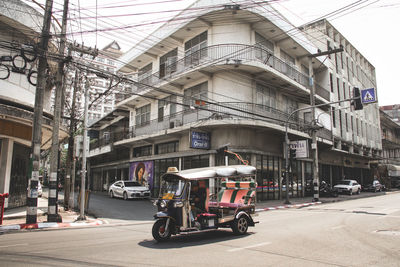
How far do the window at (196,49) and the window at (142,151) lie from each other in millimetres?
9566

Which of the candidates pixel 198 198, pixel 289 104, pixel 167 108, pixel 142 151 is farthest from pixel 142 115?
pixel 198 198

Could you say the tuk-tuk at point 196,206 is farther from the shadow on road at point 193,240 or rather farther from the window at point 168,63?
the window at point 168,63

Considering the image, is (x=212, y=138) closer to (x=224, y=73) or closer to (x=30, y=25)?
(x=224, y=73)

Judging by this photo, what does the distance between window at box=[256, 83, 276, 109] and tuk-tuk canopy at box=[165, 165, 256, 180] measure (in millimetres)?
12357

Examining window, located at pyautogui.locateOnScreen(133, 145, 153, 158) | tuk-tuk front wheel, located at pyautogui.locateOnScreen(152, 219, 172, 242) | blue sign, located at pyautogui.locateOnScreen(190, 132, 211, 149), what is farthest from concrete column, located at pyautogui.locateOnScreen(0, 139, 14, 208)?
window, located at pyautogui.locateOnScreen(133, 145, 153, 158)

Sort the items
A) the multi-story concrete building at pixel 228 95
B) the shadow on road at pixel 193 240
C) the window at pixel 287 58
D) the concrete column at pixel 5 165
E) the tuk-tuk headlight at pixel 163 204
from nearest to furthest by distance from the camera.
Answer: the shadow on road at pixel 193 240, the tuk-tuk headlight at pixel 163 204, the concrete column at pixel 5 165, the multi-story concrete building at pixel 228 95, the window at pixel 287 58

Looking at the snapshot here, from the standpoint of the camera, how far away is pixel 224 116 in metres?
20.1

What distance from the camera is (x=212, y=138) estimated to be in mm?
21281

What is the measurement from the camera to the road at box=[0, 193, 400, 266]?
5848 mm

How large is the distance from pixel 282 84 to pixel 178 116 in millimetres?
8807

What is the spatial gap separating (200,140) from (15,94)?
11224 millimetres

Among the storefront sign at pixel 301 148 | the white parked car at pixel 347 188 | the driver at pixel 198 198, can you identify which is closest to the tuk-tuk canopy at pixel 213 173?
the driver at pixel 198 198

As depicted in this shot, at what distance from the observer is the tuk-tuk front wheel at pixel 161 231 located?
7.92 m

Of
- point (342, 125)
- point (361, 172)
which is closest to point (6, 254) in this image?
point (342, 125)
